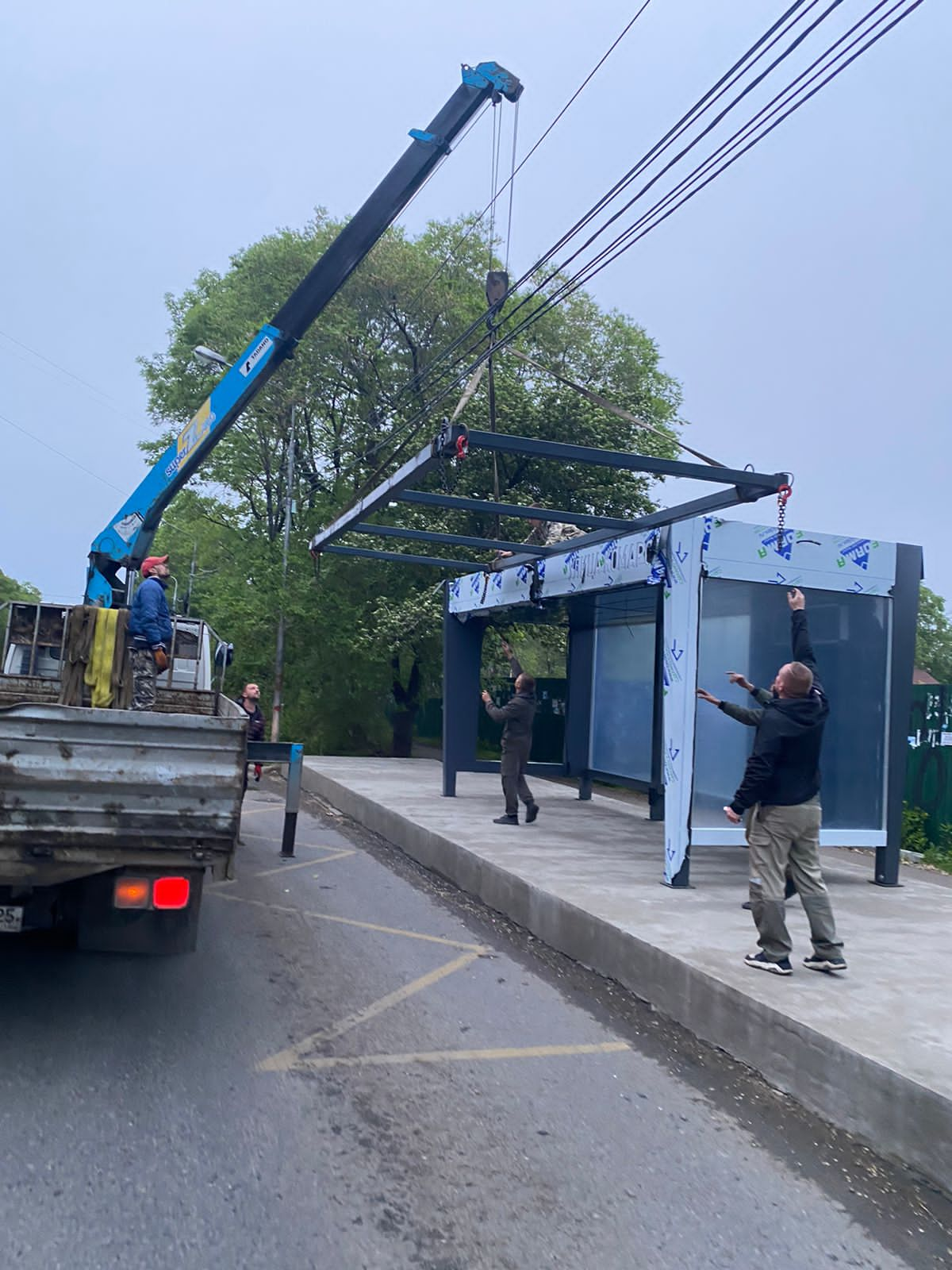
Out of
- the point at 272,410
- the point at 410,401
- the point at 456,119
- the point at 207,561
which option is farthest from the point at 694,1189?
the point at 207,561

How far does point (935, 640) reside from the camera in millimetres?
54500

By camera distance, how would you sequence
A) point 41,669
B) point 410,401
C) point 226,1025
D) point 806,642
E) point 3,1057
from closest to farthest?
1. point 3,1057
2. point 226,1025
3. point 806,642
4. point 41,669
5. point 410,401

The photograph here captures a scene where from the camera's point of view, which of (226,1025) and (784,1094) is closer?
(784,1094)

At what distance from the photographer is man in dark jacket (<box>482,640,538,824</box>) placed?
1107 centimetres

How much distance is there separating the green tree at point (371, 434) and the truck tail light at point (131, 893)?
1536cm

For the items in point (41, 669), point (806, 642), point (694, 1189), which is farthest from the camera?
point (41, 669)

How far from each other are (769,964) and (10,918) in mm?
3876

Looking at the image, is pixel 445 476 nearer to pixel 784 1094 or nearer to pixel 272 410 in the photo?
pixel 272 410

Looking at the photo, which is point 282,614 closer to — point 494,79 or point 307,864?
point 307,864

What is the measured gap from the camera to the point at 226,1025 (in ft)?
17.3

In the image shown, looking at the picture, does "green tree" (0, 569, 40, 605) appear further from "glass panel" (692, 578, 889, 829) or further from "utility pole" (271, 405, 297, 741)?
"glass panel" (692, 578, 889, 829)

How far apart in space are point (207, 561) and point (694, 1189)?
111 ft

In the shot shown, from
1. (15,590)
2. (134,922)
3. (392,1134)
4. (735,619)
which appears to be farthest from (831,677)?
(15,590)

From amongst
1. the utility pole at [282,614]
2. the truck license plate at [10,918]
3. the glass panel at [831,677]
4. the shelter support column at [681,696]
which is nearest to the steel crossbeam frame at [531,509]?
the shelter support column at [681,696]
